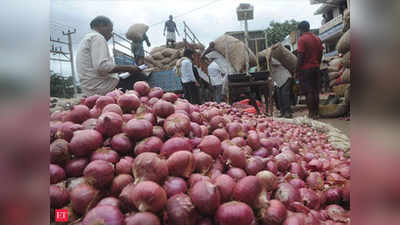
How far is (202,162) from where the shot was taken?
45.9 inches

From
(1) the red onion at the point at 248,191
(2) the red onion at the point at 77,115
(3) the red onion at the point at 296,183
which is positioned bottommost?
(3) the red onion at the point at 296,183

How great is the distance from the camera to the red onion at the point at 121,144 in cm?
120

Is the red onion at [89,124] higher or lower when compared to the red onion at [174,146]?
higher

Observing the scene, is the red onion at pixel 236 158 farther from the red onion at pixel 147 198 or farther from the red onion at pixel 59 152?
the red onion at pixel 59 152

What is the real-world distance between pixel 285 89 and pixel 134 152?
18.0 feet

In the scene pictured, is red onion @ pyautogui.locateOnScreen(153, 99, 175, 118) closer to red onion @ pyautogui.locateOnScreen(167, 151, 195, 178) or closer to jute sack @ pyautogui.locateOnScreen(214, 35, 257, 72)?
→ red onion @ pyautogui.locateOnScreen(167, 151, 195, 178)

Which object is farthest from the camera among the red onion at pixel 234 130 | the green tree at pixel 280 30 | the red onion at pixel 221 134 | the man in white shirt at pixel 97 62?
the green tree at pixel 280 30

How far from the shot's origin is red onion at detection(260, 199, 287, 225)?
3.20ft

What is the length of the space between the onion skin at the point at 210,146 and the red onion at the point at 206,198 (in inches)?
13.0

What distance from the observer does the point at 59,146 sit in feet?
3.57

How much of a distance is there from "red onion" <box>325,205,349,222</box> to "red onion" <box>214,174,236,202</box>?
0.56 metres

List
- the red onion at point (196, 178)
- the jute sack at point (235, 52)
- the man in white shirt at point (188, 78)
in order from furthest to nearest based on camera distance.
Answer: the jute sack at point (235, 52) < the man in white shirt at point (188, 78) < the red onion at point (196, 178)

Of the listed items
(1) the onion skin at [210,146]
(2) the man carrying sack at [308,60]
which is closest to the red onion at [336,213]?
(1) the onion skin at [210,146]

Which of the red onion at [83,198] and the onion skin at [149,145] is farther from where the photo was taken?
the onion skin at [149,145]
